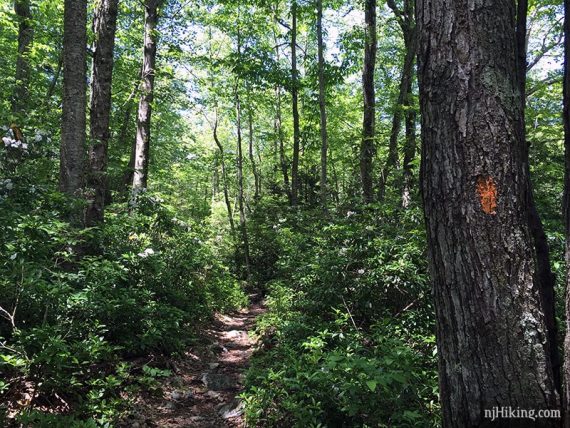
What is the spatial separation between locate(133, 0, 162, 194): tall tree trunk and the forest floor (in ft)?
14.3

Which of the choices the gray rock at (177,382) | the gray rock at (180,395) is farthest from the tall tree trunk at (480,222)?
the gray rock at (177,382)

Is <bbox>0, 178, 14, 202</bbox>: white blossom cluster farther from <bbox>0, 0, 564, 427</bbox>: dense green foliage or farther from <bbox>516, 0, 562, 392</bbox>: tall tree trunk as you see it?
<bbox>516, 0, 562, 392</bbox>: tall tree trunk

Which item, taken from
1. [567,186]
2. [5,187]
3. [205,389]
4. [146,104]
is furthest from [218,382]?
[146,104]

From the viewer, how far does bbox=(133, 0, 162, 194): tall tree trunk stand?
9891 mm

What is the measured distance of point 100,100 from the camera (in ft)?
23.3

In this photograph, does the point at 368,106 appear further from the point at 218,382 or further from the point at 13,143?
the point at 13,143

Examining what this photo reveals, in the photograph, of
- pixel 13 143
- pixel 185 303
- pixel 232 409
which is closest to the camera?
pixel 232 409

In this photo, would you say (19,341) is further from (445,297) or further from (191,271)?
(191,271)

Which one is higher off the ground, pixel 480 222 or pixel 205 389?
pixel 480 222

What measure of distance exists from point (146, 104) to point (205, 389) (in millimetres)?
7433

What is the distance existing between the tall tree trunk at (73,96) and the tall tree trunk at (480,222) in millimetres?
5741

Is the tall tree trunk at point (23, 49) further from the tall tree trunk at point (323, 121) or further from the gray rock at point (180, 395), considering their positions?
the gray rock at point (180, 395)

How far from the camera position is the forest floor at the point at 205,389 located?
14.7 ft

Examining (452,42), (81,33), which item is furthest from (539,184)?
(81,33)
